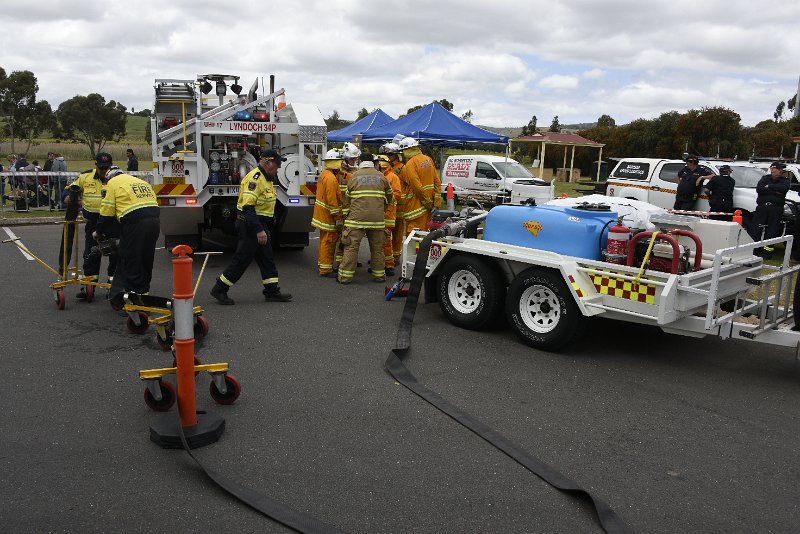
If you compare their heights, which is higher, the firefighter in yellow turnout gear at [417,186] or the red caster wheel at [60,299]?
the firefighter in yellow turnout gear at [417,186]

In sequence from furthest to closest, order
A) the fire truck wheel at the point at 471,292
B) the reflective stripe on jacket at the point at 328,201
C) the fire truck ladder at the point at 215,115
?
the fire truck ladder at the point at 215,115 → the reflective stripe on jacket at the point at 328,201 → the fire truck wheel at the point at 471,292

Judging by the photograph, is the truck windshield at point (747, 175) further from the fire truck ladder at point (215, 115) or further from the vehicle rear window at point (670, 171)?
the fire truck ladder at point (215, 115)

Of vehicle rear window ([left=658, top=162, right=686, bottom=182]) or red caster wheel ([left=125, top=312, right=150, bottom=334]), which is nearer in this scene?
red caster wheel ([left=125, top=312, right=150, bottom=334])

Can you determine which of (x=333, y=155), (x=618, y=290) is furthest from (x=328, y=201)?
(x=618, y=290)

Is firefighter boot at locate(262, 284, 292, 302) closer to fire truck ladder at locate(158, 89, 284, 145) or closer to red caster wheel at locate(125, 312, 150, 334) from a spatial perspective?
red caster wheel at locate(125, 312, 150, 334)

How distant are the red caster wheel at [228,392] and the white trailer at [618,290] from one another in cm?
277

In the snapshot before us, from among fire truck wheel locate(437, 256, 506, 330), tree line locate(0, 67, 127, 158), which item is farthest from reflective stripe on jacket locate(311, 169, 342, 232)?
tree line locate(0, 67, 127, 158)

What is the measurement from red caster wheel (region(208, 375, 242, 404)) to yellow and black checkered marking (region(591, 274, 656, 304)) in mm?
3142

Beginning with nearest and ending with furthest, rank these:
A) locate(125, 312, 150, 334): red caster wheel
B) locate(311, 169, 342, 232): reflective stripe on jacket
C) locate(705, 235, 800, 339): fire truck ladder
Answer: locate(705, 235, 800, 339): fire truck ladder, locate(125, 312, 150, 334): red caster wheel, locate(311, 169, 342, 232): reflective stripe on jacket

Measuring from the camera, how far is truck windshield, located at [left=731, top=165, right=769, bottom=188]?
13.9 m

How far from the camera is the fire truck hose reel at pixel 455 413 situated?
3.54 metres

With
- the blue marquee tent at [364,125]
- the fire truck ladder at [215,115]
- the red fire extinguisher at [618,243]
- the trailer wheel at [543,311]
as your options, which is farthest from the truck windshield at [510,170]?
the red fire extinguisher at [618,243]

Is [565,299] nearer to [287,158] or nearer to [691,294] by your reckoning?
[691,294]

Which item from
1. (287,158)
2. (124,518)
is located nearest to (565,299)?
(124,518)
